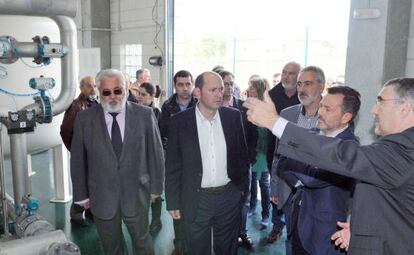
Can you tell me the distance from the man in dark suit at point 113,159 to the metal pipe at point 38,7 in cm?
57

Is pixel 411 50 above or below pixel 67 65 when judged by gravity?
above

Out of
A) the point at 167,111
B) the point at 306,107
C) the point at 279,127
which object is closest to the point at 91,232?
the point at 167,111

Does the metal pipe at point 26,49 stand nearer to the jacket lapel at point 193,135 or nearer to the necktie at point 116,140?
the necktie at point 116,140

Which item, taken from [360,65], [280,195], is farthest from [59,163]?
[360,65]

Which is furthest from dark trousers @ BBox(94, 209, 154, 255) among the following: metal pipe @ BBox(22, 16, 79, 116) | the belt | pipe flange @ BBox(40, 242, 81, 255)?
metal pipe @ BBox(22, 16, 79, 116)

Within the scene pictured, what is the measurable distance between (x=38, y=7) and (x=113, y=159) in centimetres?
115

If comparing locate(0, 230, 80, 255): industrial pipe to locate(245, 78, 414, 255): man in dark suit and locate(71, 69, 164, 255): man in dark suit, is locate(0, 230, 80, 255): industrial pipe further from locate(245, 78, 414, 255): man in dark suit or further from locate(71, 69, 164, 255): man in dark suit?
locate(245, 78, 414, 255): man in dark suit

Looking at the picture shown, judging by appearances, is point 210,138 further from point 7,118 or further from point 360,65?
point 360,65

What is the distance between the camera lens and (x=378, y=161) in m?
1.43

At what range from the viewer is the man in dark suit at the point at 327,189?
7.23 feet

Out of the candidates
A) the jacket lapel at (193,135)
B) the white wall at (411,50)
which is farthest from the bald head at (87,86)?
the white wall at (411,50)

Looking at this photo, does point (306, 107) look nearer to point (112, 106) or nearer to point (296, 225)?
point (296, 225)

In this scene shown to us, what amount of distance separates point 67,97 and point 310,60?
16.8ft

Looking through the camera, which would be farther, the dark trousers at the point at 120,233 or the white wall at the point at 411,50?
the white wall at the point at 411,50
